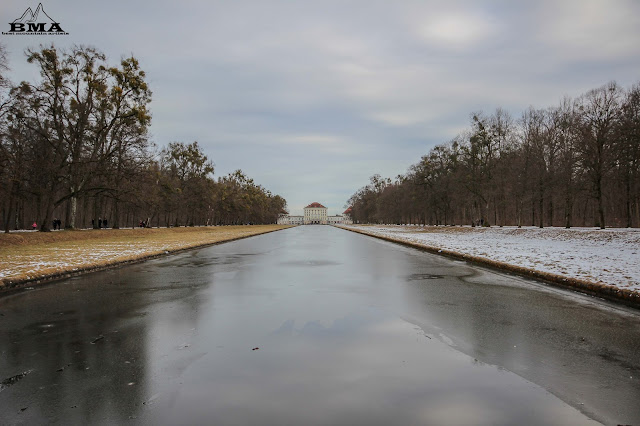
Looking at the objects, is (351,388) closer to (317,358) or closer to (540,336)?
(317,358)

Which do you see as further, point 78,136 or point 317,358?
point 78,136

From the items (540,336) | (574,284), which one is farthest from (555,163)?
(540,336)

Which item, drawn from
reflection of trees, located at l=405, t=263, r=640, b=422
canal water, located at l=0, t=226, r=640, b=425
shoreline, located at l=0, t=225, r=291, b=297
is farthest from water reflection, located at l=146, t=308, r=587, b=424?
shoreline, located at l=0, t=225, r=291, b=297

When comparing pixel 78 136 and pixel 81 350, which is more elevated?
pixel 78 136

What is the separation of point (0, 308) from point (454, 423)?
28.9 ft

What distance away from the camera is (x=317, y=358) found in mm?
4633

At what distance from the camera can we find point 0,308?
301 inches

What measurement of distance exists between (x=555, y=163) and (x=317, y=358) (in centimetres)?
4553

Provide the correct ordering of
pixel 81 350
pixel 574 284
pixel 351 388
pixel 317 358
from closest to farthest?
pixel 351 388 → pixel 317 358 → pixel 81 350 → pixel 574 284

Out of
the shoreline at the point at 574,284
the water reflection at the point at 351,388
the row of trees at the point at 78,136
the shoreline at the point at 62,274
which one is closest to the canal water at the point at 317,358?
the water reflection at the point at 351,388

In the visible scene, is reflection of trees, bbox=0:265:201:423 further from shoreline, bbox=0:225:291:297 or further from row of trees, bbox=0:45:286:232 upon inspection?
row of trees, bbox=0:45:286:232

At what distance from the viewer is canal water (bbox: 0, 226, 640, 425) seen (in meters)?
3.33

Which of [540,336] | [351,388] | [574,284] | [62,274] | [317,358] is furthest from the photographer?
[62,274]

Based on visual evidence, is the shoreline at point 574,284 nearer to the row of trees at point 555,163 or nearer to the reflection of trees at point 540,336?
the reflection of trees at point 540,336
